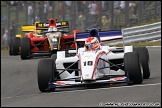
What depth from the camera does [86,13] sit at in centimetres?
3022

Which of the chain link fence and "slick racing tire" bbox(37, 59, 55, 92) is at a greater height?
the chain link fence

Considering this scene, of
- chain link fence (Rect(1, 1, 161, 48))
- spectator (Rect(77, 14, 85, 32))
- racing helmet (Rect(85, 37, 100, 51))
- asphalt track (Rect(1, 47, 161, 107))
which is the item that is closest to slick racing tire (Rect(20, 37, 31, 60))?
asphalt track (Rect(1, 47, 161, 107))

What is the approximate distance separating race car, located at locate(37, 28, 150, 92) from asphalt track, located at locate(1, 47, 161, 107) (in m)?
0.18

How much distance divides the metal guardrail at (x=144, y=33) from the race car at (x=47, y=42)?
17.1 ft

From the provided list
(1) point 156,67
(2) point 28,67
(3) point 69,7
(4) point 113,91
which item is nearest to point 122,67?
(4) point 113,91

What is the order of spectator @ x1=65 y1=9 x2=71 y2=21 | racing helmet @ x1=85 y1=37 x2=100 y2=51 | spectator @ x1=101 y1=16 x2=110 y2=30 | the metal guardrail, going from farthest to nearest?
spectator @ x1=65 y1=9 x2=71 y2=21 < spectator @ x1=101 y1=16 x2=110 y2=30 < the metal guardrail < racing helmet @ x1=85 y1=37 x2=100 y2=51

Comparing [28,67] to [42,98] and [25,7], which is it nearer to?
[42,98]

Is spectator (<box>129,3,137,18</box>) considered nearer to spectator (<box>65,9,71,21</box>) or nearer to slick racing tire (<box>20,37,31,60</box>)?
spectator (<box>65,9,71,21</box>)

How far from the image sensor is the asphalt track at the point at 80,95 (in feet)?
28.9

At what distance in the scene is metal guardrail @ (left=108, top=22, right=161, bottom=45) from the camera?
83.5 ft

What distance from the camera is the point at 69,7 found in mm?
31156

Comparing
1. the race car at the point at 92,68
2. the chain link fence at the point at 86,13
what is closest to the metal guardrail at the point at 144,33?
the chain link fence at the point at 86,13

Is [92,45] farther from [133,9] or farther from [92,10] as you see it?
[92,10]

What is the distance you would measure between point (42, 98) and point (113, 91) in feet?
4.39
